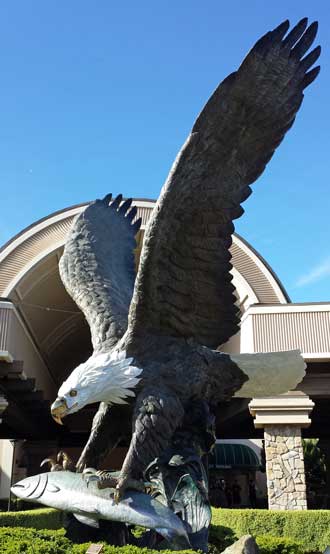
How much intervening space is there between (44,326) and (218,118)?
14.5 m

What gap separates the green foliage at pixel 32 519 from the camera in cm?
913

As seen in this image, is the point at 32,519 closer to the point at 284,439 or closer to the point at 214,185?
the point at 284,439

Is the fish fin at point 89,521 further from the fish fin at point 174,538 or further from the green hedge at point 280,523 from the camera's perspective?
the green hedge at point 280,523

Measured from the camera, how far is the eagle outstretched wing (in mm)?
4668

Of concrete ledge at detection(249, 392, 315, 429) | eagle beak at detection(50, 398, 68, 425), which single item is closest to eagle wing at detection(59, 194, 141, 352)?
eagle beak at detection(50, 398, 68, 425)

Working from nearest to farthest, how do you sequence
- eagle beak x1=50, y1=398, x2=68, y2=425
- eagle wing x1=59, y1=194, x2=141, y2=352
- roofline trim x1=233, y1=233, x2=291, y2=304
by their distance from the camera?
eagle beak x1=50, y1=398, x2=68, y2=425 < eagle wing x1=59, y1=194, x2=141, y2=352 < roofline trim x1=233, y1=233, x2=291, y2=304

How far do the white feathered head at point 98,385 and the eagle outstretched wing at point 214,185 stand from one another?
1.07ft

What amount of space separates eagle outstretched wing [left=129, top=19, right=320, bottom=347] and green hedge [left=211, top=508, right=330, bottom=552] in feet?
18.3

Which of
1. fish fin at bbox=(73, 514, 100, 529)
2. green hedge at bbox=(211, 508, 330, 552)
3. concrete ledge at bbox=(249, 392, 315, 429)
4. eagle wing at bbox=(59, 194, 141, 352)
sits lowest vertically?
green hedge at bbox=(211, 508, 330, 552)

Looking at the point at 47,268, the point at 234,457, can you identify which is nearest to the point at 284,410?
the point at 47,268

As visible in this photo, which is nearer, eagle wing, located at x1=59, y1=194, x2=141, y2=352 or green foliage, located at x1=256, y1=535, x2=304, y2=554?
eagle wing, located at x1=59, y1=194, x2=141, y2=352

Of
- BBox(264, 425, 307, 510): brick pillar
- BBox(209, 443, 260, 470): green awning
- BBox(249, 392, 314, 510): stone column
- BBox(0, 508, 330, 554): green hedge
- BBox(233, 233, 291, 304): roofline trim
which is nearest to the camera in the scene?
BBox(0, 508, 330, 554): green hedge

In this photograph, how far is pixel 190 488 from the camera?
4848mm

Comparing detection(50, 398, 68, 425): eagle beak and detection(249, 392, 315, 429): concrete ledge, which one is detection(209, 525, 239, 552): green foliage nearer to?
detection(50, 398, 68, 425): eagle beak
